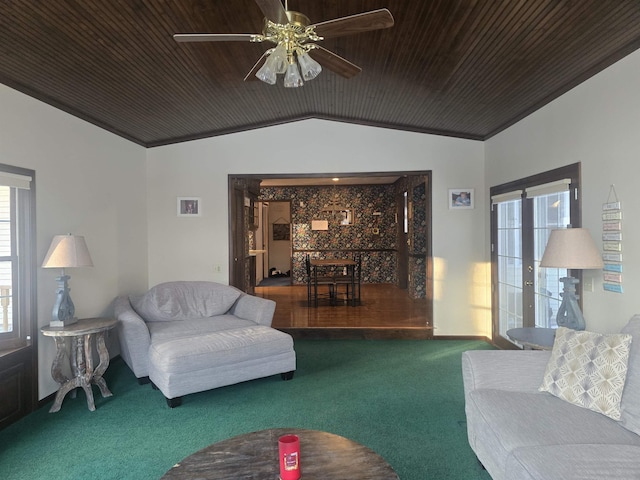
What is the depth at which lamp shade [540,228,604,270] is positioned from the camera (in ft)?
9.87

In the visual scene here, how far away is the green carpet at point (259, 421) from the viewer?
275 centimetres

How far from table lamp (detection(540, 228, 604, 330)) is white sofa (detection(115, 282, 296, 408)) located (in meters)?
2.41

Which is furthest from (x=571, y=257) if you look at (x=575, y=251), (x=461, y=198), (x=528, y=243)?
(x=461, y=198)

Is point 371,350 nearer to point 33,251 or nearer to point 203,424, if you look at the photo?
point 203,424

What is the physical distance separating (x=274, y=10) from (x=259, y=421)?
282cm

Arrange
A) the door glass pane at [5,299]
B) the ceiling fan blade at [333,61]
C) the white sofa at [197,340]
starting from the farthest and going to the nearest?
the white sofa at [197,340]
the door glass pane at [5,299]
the ceiling fan blade at [333,61]

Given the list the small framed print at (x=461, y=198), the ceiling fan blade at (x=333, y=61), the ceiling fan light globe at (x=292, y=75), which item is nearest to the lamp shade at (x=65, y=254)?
the ceiling fan light globe at (x=292, y=75)

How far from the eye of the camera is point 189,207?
592cm

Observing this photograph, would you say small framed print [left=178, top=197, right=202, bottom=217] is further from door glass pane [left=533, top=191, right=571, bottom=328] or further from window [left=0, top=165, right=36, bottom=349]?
door glass pane [left=533, top=191, right=571, bottom=328]

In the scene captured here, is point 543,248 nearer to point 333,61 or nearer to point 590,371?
point 590,371

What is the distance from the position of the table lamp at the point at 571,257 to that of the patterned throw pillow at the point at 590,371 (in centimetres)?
57

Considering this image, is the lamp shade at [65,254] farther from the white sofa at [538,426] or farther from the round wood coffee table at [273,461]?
the white sofa at [538,426]

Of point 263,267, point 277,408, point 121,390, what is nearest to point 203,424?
point 277,408

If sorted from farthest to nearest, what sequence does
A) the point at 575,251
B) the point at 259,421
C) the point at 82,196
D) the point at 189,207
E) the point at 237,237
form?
the point at 237,237, the point at 189,207, the point at 82,196, the point at 259,421, the point at 575,251
